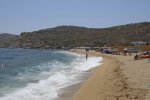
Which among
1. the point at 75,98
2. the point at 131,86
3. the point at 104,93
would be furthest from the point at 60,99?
the point at 131,86

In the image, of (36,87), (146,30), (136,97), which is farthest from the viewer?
(146,30)

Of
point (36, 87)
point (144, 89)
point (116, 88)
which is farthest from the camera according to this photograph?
point (36, 87)

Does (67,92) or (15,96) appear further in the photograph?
(67,92)

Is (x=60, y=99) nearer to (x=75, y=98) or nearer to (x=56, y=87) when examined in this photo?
(x=75, y=98)

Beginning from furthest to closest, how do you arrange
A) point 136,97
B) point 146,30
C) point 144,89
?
1. point 146,30
2. point 144,89
3. point 136,97

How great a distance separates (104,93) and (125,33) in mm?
181668

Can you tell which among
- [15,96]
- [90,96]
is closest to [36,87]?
[15,96]

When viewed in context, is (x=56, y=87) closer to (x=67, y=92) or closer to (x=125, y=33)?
(x=67, y=92)

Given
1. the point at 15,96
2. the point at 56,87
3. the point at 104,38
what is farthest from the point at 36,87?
the point at 104,38

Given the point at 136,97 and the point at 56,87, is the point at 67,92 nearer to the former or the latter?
the point at 56,87

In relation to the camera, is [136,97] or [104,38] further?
[104,38]

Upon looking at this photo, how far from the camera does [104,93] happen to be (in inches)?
653

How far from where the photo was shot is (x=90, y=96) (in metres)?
16.5

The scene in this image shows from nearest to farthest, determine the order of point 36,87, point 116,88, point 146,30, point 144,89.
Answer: point 144,89
point 116,88
point 36,87
point 146,30
